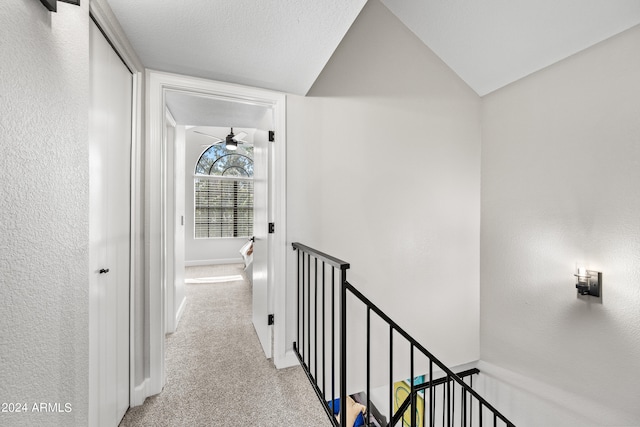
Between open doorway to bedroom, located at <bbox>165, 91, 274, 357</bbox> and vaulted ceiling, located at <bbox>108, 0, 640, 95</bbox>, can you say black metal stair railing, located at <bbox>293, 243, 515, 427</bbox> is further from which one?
vaulted ceiling, located at <bbox>108, 0, 640, 95</bbox>

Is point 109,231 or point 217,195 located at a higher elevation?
point 217,195

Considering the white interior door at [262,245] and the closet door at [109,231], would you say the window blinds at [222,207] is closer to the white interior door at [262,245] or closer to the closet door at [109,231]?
the white interior door at [262,245]

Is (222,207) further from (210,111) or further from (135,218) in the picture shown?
(135,218)

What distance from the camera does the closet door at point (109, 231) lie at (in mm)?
1161

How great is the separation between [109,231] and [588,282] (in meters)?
3.18

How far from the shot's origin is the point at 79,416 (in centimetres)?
91

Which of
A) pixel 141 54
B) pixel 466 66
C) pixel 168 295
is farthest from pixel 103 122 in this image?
pixel 466 66

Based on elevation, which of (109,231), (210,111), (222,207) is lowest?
(109,231)

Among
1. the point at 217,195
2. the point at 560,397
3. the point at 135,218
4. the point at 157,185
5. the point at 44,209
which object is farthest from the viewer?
the point at 217,195

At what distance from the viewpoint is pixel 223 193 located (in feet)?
19.8

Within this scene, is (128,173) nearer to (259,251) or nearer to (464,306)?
(259,251)

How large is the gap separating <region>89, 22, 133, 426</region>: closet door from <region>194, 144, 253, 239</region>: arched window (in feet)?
14.8

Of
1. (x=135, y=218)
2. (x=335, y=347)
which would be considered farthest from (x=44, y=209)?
(x=335, y=347)

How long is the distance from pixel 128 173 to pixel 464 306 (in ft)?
10.4
